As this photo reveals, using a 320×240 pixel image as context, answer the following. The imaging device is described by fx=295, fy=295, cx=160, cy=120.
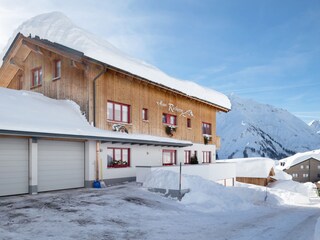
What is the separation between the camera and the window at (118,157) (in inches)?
714

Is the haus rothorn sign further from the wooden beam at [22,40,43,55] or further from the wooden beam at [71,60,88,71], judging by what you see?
the wooden beam at [22,40,43,55]

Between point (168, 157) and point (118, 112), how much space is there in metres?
6.26

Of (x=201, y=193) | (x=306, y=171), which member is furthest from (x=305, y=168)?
(x=201, y=193)

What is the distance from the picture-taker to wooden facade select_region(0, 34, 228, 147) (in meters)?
18.0

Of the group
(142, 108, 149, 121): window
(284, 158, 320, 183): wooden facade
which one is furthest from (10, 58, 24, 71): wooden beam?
(284, 158, 320, 183): wooden facade

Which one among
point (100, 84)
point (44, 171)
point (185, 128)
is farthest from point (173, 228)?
point (185, 128)

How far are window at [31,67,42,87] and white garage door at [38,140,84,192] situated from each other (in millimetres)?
7583

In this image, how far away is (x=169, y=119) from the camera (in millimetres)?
24656

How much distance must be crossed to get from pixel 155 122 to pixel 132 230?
14.5 metres

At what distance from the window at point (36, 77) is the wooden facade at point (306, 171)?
3376 inches

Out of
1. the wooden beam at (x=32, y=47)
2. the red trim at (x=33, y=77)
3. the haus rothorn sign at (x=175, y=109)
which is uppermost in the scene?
the wooden beam at (x=32, y=47)

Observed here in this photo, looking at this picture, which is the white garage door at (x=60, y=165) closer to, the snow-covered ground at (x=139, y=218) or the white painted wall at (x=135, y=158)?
the white painted wall at (x=135, y=158)

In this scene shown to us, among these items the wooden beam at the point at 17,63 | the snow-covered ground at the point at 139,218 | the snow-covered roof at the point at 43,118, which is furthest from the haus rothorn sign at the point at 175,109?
the wooden beam at the point at 17,63

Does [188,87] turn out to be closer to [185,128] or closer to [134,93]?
[185,128]
